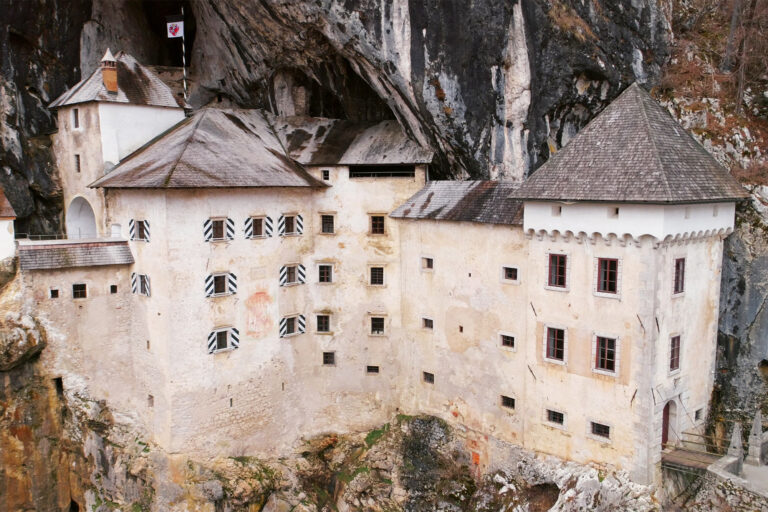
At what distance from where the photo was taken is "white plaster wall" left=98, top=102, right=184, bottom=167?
103 feet

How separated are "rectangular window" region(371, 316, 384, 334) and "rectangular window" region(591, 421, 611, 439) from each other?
37.5 feet

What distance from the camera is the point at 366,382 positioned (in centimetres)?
3303

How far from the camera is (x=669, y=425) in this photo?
2475 centimetres

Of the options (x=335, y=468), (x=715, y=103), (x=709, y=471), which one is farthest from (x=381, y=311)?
(x=715, y=103)

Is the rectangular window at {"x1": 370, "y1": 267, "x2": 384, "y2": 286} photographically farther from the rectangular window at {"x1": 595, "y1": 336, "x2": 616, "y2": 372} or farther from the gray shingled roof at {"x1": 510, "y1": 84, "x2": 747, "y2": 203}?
the rectangular window at {"x1": 595, "y1": 336, "x2": 616, "y2": 372}

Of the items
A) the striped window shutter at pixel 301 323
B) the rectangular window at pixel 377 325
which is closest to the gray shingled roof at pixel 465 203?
the rectangular window at pixel 377 325

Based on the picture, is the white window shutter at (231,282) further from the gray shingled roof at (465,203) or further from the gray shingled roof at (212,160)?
the gray shingled roof at (465,203)

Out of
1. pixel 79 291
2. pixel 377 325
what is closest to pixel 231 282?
pixel 79 291

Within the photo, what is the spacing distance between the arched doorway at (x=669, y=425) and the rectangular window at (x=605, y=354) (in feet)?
9.00

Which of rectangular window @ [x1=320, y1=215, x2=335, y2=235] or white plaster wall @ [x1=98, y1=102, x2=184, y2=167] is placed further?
rectangular window @ [x1=320, y1=215, x2=335, y2=235]

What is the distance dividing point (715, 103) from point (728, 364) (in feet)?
38.1

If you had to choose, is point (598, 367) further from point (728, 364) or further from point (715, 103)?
point (715, 103)

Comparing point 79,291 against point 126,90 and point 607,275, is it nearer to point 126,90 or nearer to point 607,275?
point 126,90

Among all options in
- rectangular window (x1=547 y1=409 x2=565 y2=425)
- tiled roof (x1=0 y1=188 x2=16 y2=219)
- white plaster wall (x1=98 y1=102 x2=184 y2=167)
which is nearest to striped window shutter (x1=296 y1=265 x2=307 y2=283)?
white plaster wall (x1=98 y1=102 x2=184 y2=167)
